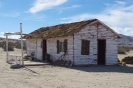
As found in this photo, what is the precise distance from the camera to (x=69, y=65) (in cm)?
1998

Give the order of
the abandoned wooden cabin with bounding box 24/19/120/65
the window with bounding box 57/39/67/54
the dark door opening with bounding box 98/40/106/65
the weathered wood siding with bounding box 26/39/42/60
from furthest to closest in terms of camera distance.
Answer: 1. the weathered wood siding with bounding box 26/39/42/60
2. the dark door opening with bounding box 98/40/106/65
3. the window with bounding box 57/39/67/54
4. the abandoned wooden cabin with bounding box 24/19/120/65

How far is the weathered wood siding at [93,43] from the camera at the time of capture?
2000 cm

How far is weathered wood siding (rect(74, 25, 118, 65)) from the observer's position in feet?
65.6

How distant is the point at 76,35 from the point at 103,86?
959 cm

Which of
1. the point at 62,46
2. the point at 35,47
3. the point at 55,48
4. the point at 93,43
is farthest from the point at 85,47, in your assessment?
the point at 35,47

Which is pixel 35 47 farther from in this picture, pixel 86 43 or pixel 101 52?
pixel 86 43

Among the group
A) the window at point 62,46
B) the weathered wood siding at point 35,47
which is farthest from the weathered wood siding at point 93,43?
the weathered wood siding at point 35,47

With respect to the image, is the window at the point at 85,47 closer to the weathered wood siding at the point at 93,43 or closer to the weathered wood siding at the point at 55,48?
the weathered wood siding at the point at 93,43

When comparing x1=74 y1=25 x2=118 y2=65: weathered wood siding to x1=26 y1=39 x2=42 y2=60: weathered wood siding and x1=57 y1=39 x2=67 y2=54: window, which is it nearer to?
x1=57 y1=39 x2=67 y2=54: window

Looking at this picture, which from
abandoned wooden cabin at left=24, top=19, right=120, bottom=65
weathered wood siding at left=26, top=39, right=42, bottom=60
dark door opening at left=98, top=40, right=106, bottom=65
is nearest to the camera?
abandoned wooden cabin at left=24, top=19, right=120, bottom=65

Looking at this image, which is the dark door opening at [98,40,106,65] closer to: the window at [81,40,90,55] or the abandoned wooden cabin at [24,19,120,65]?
the abandoned wooden cabin at [24,19,120,65]

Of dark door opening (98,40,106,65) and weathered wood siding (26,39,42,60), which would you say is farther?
weathered wood siding (26,39,42,60)

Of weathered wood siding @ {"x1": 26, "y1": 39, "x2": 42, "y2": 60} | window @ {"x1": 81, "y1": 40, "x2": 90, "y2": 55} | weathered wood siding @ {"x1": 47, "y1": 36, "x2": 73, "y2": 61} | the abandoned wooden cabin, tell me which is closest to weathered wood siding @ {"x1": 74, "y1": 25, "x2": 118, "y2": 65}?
the abandoned wooden cabin

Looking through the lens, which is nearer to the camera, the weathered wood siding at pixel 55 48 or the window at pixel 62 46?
the weathered wood siding at pixel 55 48
